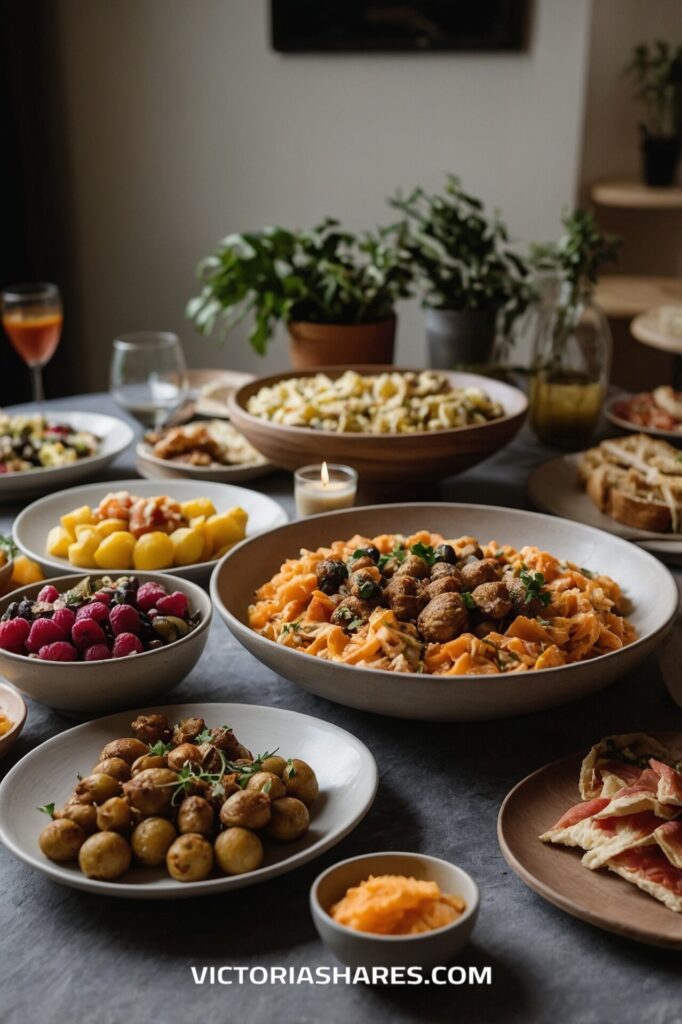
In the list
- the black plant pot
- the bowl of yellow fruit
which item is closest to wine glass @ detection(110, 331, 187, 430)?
the bowl of yellow fruit

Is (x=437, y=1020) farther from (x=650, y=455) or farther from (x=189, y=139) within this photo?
(x=189, y=139)

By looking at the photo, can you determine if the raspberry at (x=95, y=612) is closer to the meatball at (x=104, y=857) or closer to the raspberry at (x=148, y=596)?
the raspberry at (x=148, y=596)

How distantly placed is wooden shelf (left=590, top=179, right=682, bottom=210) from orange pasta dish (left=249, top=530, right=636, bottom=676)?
3.11 metres

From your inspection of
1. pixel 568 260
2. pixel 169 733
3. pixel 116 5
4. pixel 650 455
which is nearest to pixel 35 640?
pixel 169 733

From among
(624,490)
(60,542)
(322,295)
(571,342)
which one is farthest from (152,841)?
(322,295)

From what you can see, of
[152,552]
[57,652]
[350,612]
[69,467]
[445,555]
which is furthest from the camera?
[69,467]

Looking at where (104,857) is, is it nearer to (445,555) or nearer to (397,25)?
(445,555)

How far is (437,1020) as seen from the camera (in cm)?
89

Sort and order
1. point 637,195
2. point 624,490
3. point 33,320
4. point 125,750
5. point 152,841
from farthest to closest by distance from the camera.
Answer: point 637,195 → point 33,320 → point 624,490 → point 125,750 → point 152,841

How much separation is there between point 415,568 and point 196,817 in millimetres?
535

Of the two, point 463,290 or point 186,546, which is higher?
point 463,290

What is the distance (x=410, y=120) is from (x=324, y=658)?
11.9 feet

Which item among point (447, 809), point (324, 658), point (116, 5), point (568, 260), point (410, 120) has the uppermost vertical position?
point (116, 5)

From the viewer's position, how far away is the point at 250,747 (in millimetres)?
1210
